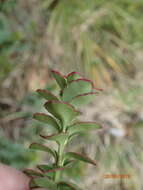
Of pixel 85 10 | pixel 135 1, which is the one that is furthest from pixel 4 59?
pixel 135 1

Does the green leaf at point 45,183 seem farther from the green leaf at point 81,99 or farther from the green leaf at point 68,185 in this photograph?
the green leaf at point 81,99

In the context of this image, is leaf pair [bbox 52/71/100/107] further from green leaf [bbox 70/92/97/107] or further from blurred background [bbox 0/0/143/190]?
blurred background [bbox 0/0/143/190]

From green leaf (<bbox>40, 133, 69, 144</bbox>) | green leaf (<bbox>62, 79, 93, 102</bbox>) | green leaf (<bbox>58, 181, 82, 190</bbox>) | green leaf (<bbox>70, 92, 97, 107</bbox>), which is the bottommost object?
green leaf (<bbox>58, 181, 82, 190</bbox>)

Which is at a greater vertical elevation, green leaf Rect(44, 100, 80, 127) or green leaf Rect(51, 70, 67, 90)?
green leaf Rect(51, 70, 67, 90)

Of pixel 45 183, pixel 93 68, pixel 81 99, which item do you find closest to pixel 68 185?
pixel 45 183

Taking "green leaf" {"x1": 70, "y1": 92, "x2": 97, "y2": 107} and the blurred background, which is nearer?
"green leaf" {"x1": 70, "y1": 92, "x2": 97, "y2": 107}

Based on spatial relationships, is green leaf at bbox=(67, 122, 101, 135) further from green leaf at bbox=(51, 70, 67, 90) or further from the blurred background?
the blurred background

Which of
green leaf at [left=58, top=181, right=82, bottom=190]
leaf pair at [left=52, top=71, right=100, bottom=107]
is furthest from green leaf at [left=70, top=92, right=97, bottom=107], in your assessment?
green leaf at [left=58, top=181, right=82, bottom=190]
